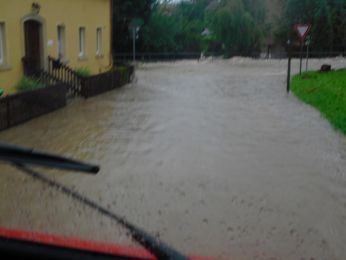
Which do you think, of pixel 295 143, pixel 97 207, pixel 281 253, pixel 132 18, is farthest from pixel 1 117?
pixel 132 18

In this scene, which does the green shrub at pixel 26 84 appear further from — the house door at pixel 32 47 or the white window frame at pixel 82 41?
the white window frame at pixel 82 41

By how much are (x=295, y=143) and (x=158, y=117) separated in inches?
182

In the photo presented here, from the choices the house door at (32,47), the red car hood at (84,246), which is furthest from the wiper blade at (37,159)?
the house door at (32,47)

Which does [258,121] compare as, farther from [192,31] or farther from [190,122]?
[192,31]

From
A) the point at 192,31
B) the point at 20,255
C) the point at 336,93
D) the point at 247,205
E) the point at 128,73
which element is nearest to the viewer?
the point at 20,255

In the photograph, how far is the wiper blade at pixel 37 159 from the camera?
1767 mm

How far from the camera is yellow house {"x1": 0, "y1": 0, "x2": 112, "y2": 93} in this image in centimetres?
1598

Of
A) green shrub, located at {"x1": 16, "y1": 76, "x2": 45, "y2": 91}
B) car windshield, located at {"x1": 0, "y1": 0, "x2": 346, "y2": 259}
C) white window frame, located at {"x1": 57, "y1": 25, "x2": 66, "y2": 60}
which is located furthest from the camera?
white window frame, located at {"x1": 57, "y1": 25, "x2": 66, "y2": 60}

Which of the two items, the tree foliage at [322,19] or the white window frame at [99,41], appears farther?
the tree foliage at [322,19]

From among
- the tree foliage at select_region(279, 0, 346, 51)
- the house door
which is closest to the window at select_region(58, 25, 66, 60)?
the house door

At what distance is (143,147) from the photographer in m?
10.9

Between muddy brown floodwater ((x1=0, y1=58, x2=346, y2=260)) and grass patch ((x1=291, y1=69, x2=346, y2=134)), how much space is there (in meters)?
0.43

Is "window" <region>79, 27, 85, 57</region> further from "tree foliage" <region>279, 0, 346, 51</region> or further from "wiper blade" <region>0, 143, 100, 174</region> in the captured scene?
"tree foliage" <region>279, 0, 346, 51</region>

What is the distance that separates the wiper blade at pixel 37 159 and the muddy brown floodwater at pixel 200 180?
107 inches
